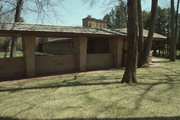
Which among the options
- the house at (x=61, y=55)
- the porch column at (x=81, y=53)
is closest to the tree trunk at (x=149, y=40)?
the house at (x=61, y=55)

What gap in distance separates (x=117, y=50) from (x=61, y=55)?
14.1 ft

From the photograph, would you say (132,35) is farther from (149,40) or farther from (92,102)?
(149,40)

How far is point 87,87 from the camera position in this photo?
298 inches

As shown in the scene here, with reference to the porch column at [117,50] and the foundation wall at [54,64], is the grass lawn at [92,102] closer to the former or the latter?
the foundation wall at [54,64]

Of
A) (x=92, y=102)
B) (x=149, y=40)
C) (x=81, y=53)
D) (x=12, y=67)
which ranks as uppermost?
(x=149, y=40)

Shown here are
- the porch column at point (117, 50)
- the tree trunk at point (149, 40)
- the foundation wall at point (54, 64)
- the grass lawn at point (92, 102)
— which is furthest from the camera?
the tree trunk at point (149, 40)

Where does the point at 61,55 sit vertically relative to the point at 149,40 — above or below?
below

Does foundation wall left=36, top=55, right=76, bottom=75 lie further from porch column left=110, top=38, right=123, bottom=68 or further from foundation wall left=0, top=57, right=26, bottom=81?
porch column left=110, top=38, right=123, bottom=68

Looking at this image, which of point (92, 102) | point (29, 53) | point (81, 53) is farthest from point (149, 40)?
point (92, 102)

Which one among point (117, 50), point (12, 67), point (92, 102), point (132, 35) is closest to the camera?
point (92, 102)

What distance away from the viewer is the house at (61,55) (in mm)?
10047

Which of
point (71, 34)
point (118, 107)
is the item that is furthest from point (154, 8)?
point (118, 107)

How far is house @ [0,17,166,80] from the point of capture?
10047mm

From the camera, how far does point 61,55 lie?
1213 centimetres
